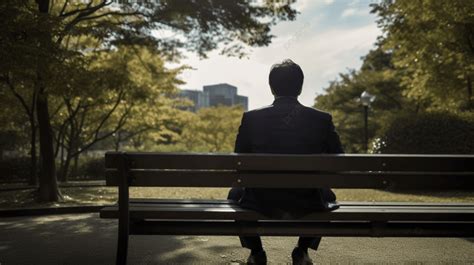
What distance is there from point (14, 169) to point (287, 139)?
19983mm

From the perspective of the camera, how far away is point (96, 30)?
1084 cm

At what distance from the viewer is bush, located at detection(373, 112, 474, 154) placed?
42.1ft

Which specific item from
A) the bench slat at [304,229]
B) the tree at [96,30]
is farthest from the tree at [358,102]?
the bench slat at [304,229]

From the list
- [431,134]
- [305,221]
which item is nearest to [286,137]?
[305,221]

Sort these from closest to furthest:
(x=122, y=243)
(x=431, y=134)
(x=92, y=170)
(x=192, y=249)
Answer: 1. (x=122, y=243)
2. (x=192, y=249)
3. (x=431, y=134)
4. (x=92, y=170)

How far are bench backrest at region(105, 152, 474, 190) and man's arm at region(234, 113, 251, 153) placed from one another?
37 cm

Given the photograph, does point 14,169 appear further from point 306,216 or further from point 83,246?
point 306,216

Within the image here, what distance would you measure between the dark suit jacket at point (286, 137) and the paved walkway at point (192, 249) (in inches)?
52.2

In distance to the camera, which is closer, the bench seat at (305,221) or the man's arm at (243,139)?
the bench seat at (305,221)

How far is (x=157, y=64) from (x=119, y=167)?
56.6 feet

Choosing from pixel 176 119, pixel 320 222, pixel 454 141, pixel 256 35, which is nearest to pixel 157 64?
pixel 176 119

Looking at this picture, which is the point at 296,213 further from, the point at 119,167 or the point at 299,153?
the point at 119,167

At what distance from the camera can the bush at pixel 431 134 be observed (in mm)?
12844

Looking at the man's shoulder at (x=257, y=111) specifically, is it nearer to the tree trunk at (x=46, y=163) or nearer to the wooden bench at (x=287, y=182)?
the wooden bench at (x=287, y=182)
